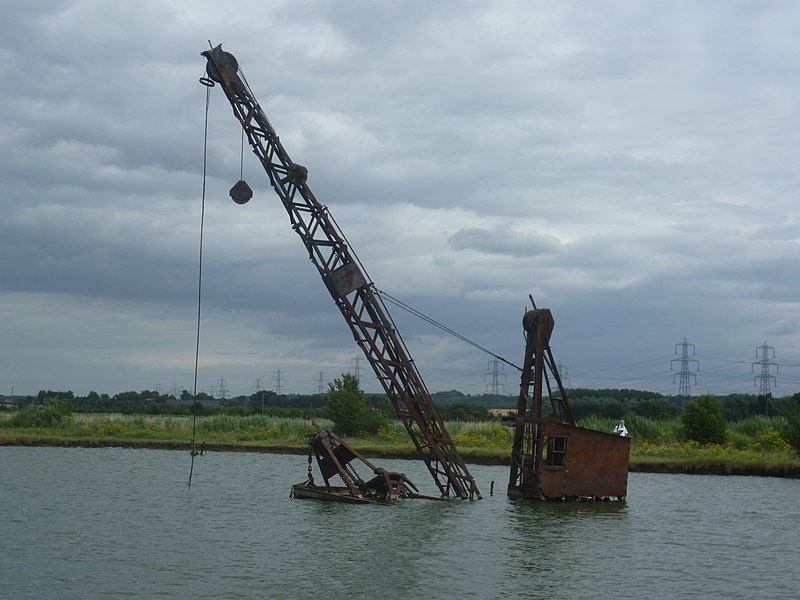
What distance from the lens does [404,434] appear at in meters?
58.2

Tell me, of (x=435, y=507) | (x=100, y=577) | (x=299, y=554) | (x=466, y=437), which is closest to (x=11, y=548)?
(x=100, y=577)

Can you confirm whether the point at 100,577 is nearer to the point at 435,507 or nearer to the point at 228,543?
the point at 228,543

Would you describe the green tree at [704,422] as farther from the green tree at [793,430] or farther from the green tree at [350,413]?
the green tree at [350,413]

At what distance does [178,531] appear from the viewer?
82.0 ft

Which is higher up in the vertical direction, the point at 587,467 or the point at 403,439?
the point at 587,467

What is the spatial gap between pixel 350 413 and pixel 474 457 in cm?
1304

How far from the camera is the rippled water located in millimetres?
19000

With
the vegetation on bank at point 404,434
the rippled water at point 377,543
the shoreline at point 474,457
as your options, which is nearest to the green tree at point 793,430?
the vegetation on bank at point 404,434

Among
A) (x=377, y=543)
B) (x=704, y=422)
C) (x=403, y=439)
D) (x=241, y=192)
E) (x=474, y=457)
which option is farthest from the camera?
(x=403, y=439)

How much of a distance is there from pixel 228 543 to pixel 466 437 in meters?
30.9

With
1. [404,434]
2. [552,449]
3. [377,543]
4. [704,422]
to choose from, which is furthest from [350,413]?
[377,543]

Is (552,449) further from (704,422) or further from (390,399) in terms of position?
(704,422)

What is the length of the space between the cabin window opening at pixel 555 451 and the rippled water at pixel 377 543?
1441 millimetres

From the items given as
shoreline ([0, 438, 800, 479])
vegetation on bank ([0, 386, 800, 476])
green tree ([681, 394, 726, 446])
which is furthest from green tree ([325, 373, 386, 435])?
green tree ([681, 394, 726, 446])
